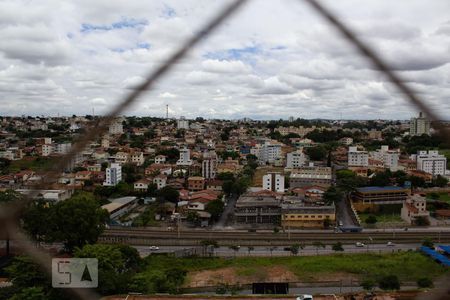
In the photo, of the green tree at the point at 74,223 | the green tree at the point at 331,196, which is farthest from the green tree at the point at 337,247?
the green tree at the point at 74,223

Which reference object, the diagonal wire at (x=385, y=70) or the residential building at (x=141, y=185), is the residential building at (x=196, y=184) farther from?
the diagonal wire at (x=385, y=70)

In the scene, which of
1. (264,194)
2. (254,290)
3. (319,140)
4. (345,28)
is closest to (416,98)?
(345,28)

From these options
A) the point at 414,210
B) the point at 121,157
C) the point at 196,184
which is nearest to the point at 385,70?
the point at 414,210

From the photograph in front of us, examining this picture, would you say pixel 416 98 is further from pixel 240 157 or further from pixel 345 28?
pixel 240 157

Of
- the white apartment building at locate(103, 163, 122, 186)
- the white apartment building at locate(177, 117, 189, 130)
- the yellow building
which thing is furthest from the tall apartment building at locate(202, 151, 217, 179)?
the white apartment building at locate(177, 117, 189, 130)

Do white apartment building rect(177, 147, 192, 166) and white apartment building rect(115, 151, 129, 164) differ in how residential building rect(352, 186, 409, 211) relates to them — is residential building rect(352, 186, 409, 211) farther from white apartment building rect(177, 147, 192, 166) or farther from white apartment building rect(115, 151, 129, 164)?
white apartment building rect(115, 151, 129, 164)
